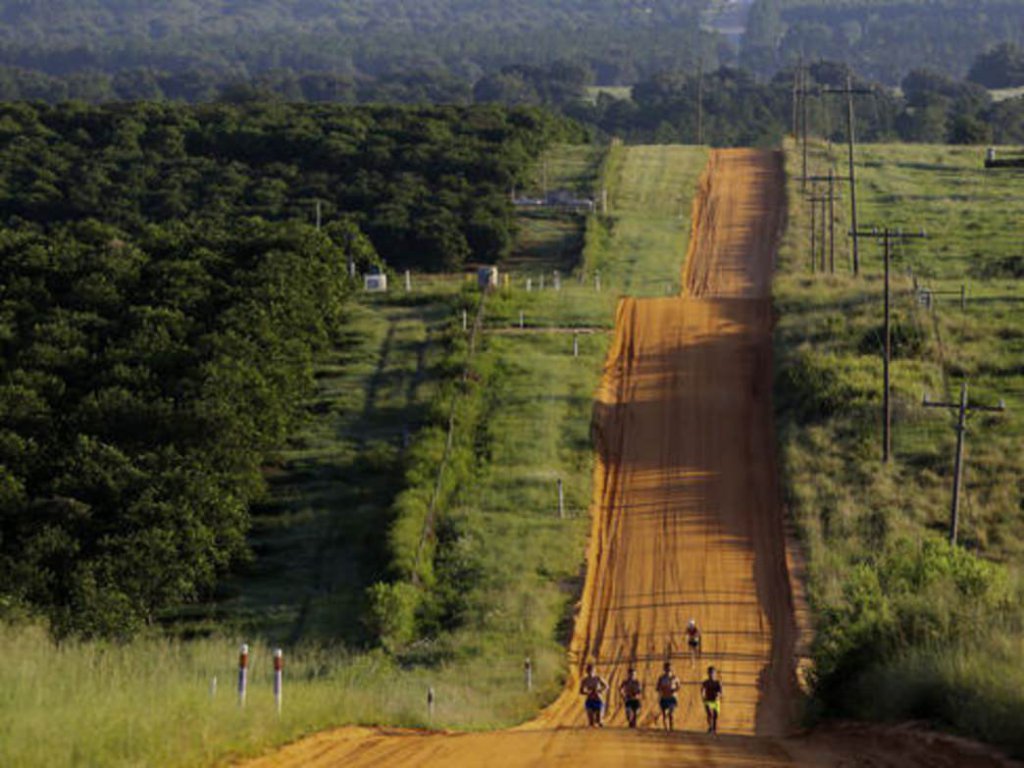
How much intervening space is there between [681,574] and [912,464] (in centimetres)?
749

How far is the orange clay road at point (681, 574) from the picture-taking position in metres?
16.2

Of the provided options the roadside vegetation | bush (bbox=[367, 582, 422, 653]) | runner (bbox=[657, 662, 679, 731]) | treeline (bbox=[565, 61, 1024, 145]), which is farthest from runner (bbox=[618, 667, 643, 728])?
treeline (bbox=[565, 61, 1024, 145])

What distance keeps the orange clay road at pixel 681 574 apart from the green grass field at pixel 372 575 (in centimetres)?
73

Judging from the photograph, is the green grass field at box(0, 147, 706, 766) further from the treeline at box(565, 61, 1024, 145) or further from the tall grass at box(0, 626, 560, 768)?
the treeline at box(565, 61, 1024, 145)

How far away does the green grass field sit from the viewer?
14.6 meters

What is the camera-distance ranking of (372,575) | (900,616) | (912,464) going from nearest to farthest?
1. (900,616)
2. (372,575)
3. (912,464)

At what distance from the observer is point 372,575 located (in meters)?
33.2

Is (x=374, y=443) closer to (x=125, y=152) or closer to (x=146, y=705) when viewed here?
(x=146, y=705)

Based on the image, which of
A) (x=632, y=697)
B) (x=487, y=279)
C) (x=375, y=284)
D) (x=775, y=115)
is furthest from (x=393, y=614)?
(x=775, y=115)

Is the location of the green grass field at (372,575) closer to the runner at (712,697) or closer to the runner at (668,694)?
the runner at (668,694)

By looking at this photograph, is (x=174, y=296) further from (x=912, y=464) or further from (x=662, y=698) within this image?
(x=662, y=698)

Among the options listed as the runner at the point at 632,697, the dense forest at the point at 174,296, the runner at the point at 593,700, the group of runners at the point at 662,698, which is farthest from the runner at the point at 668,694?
the dense forest at the point at 174,296

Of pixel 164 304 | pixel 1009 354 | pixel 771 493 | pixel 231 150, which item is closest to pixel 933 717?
pixel 771 493

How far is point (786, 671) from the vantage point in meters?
28.0
